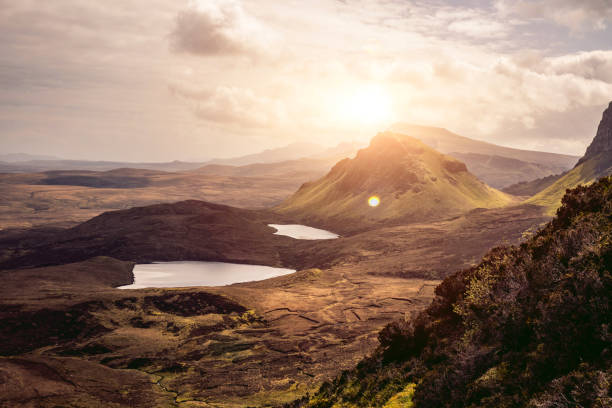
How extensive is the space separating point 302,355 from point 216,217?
121 metres

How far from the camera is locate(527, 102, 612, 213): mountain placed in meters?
157

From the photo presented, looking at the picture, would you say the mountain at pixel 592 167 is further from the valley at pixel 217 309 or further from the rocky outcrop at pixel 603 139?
the valley at pixel 217 309

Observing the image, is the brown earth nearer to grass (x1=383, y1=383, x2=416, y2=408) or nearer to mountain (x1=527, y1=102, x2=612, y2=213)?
grass (x1=383, y1=383, x2=416, y2=408)

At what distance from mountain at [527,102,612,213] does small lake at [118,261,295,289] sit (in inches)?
3918

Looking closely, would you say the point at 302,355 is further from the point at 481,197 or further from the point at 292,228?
the point at 481,197

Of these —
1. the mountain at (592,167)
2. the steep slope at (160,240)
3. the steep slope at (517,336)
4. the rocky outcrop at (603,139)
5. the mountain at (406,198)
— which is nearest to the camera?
the steep slope at (517,336)

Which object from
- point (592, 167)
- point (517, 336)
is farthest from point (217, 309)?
point (592, 167)

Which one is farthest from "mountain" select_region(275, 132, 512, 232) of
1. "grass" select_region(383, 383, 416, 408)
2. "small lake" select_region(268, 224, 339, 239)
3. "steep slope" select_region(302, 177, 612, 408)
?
"grass" select_region(383, 383, 416, 408)

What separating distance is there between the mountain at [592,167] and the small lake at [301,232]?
76.2 m

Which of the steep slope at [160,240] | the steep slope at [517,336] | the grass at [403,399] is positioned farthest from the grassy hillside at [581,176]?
the grass at [403,399]

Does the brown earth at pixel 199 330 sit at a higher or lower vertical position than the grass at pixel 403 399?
lower

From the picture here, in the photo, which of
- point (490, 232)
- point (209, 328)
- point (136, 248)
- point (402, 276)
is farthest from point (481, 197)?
point (209, 328)

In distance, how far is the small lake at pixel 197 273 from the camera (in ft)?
334

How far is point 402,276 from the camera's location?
297 feet
